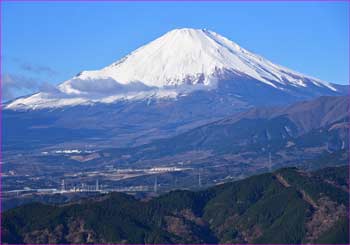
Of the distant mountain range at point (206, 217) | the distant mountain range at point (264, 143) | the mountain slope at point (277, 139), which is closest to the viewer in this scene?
the distant mountain range at point (206, 217)

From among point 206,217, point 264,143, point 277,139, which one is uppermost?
point 277,139

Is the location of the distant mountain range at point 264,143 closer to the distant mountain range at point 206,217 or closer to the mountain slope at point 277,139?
the mountain slope at point 277,139

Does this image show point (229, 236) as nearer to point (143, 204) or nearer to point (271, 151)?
point (143, 204)

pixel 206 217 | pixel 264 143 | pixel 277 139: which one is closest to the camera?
pixel 206 217

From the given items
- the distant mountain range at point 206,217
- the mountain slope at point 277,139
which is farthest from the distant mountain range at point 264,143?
the distant mountain range at point 206,217

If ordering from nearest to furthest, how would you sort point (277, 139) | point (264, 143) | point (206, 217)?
point (206, 217) < point (264, 143) < point (277, 139)

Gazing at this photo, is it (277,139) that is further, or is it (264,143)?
(277,139)

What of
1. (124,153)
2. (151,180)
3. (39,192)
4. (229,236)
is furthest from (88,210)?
(124,153)

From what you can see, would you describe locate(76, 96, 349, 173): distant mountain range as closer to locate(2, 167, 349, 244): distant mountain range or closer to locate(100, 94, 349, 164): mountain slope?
locate(100, 94, 349, 164): mountain slope

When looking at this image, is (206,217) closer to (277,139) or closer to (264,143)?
(264,143)

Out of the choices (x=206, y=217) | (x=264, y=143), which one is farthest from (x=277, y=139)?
(x=206, y=217)
